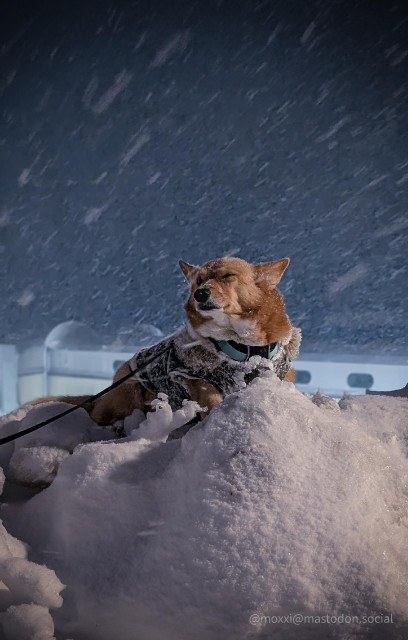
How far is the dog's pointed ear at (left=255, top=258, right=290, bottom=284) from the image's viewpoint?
1.25 m

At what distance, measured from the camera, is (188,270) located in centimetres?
131

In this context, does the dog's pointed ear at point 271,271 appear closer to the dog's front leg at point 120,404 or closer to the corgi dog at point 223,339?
the corgi dog at point 223,339

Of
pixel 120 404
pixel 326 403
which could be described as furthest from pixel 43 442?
pixel 326 403

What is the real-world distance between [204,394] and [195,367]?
0.08 meters

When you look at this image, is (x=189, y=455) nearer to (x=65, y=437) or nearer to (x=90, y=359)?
(x=65, y=437)

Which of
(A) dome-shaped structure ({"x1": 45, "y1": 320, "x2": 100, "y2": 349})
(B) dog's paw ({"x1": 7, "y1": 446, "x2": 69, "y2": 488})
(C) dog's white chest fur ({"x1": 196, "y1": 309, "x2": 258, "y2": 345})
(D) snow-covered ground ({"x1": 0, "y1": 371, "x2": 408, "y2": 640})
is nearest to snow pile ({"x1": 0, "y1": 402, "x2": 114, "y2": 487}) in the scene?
(B) dog's paw ({"x1": 7, "y1": 446, "x2": 69, "y2": 488})

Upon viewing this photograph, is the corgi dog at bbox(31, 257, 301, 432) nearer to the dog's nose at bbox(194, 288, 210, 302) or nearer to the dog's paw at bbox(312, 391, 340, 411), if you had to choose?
the dog's nose at bbox(194, 288, 210, 302)

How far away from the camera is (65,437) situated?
110 centimetres

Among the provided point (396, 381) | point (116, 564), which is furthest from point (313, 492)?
point (396, 381)

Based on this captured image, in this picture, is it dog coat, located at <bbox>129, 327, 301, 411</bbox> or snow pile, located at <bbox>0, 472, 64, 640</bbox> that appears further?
dog coat, located at <bbox>129, 327, 301, 411</bbox>

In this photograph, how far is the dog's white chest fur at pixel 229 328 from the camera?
1180mm

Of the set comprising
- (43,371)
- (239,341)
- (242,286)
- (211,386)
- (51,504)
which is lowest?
(51,504)

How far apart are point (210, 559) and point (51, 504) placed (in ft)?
1.19

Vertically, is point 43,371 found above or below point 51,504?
above
